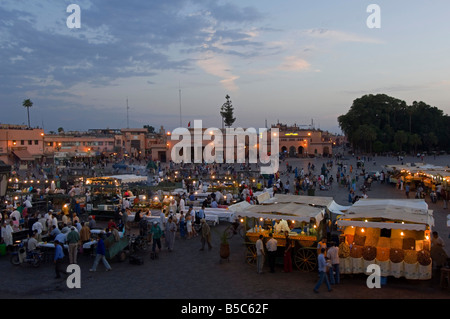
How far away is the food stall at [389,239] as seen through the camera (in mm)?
8070

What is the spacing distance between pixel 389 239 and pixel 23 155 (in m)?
54.5

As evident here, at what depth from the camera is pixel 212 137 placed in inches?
2377

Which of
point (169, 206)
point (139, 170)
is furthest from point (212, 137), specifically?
point (169, 206)

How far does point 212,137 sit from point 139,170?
82.1 ft

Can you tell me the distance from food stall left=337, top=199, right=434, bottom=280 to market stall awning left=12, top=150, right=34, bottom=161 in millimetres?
53121

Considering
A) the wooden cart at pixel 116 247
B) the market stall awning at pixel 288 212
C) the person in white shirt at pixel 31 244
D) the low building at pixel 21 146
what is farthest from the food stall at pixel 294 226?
the low building at pixel 21 146

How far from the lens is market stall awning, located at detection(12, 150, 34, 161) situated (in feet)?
172

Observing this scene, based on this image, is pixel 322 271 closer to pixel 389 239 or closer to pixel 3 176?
pixel 389 239

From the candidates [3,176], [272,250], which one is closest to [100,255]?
[272,250]

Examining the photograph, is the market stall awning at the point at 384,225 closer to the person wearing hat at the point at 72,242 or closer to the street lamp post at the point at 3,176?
the person wearing hat at the point at 72,242

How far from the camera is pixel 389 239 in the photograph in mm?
9539

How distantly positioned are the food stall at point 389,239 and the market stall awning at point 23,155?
5312 cm

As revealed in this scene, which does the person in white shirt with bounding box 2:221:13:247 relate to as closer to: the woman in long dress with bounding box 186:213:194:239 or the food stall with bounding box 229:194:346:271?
the woman in long dress with bounding box 186:213:194:239
